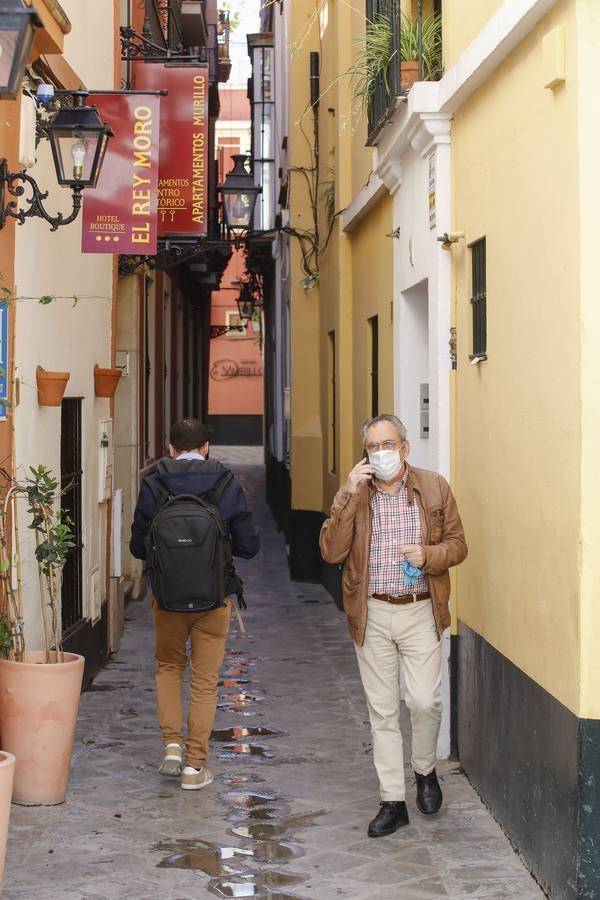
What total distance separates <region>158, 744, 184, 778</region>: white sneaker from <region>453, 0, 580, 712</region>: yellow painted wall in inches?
67.4

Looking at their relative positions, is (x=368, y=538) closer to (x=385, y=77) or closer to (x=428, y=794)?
(x=428, y=794)

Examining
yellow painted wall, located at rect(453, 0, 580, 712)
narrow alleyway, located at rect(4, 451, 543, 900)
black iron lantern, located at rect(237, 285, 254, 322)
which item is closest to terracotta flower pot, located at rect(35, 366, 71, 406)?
narrow alleyway, located at rect(4, 451, 543, 900)

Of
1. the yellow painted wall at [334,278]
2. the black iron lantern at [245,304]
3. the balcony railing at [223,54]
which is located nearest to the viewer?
the yellow painted wall at [334,278]

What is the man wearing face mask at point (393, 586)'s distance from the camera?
6.10m

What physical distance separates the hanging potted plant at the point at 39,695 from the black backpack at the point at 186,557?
0.51 meters

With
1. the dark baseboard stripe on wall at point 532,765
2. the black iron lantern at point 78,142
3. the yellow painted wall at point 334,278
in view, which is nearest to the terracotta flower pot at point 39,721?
the dark baseboard stripe on wall at point 532,765

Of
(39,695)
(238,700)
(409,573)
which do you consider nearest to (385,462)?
(409,573)

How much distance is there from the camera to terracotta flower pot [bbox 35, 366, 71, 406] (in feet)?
25.8

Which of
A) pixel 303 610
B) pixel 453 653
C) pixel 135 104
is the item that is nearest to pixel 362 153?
pixel 135 104

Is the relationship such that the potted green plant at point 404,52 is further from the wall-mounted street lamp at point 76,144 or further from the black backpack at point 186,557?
the black backpack at point 186,557

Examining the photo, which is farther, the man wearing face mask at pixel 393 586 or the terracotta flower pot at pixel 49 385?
the terracotta flower pot at pixel 49 385

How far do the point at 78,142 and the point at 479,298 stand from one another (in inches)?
89.7

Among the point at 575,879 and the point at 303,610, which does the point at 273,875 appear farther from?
the point at 303,610

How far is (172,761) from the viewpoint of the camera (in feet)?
23.5
